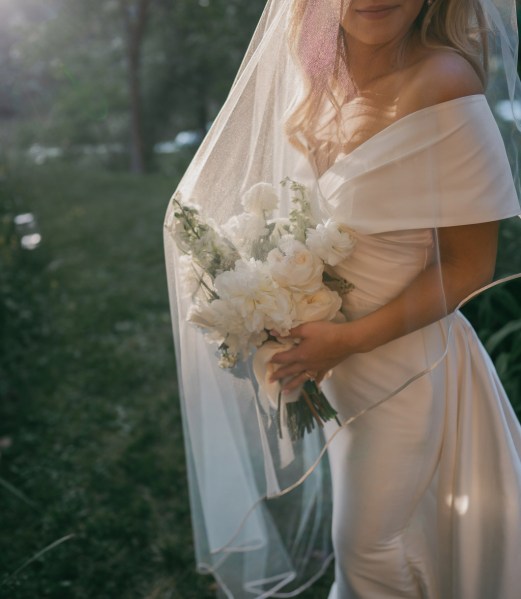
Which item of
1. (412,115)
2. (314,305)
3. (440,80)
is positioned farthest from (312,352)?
(440,80)

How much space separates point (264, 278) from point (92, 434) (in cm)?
278

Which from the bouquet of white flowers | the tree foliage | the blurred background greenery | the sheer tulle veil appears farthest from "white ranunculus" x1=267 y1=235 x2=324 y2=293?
the tree foliage

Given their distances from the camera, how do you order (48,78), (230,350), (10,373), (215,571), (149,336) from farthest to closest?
1. (48,78)
2. (149,336)
3. (10,373)
4. (215,571)
5. (230,350)

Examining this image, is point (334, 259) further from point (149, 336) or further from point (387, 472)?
point (149, 336)

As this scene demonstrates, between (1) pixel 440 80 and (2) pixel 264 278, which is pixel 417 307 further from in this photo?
(1) pixel 440 80

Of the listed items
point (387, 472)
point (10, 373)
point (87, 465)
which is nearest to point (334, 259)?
point (387, 472)

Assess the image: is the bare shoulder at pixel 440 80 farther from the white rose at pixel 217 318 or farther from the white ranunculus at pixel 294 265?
the white rose at pixel 217 318

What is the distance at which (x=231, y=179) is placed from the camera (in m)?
2.01

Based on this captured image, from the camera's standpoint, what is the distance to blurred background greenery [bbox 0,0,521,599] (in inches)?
124

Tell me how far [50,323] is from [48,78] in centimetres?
1505

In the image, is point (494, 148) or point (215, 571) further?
point (215, 571)

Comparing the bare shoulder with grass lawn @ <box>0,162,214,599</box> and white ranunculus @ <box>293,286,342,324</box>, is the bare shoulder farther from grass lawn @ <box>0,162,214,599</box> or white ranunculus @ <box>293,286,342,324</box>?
grass lawn @ <box>0,162,214,599</box>

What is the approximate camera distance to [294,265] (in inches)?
68.6

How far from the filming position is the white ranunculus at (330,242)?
1743mm
